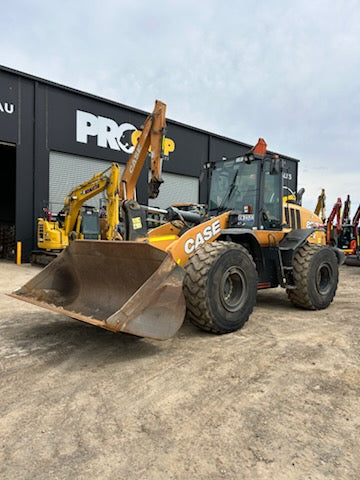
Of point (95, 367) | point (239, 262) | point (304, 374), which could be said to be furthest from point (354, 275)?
point (95, 367)

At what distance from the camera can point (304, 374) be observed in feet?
12.2

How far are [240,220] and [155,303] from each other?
9.34 feet

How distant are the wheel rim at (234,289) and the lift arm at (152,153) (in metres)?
2.63

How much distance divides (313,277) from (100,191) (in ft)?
26.2

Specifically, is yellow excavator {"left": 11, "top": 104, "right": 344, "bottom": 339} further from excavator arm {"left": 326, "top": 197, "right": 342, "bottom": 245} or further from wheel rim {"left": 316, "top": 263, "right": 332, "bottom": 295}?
excavator arm {"left": 326, "top": 197, "right": 342, "bottom": 245}

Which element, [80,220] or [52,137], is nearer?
[80,220]

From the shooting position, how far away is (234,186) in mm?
6645

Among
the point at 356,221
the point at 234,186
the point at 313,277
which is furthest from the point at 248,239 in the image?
the point at 356,221

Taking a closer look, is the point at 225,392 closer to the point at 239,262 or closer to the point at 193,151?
the point at 239,262

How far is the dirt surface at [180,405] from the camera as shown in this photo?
2318 mm

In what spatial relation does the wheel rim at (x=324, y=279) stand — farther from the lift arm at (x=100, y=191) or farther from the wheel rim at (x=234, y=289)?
the lift arm at (x=100, y=191)

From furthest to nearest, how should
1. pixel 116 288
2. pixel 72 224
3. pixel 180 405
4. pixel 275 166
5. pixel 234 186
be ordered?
pixel 72 224 < pixel 234 186 < pixel 275 166 < pixel 116 288 < pixel 180 405

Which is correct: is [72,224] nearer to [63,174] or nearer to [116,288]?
[63,174]

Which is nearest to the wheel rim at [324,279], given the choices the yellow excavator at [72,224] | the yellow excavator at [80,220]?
the yellow excavator at [80,220]
